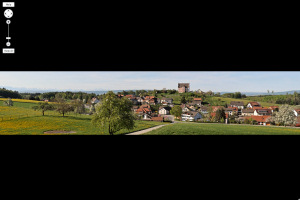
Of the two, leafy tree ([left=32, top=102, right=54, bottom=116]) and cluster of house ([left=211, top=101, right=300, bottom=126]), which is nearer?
leafy tree ([left=32, top=102, right=54, bottom=116])

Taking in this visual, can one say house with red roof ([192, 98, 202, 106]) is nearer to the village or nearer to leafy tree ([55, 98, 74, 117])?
the village

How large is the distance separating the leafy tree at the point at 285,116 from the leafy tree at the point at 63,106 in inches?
177

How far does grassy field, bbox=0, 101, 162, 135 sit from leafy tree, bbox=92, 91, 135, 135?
0.12m

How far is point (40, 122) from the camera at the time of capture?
306cm

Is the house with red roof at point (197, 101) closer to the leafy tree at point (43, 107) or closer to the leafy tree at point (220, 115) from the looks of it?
the leafy tree at point (220, 115)

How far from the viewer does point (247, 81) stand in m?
3.26

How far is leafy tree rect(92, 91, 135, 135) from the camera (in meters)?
3.01

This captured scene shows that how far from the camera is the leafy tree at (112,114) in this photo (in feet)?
9.86
